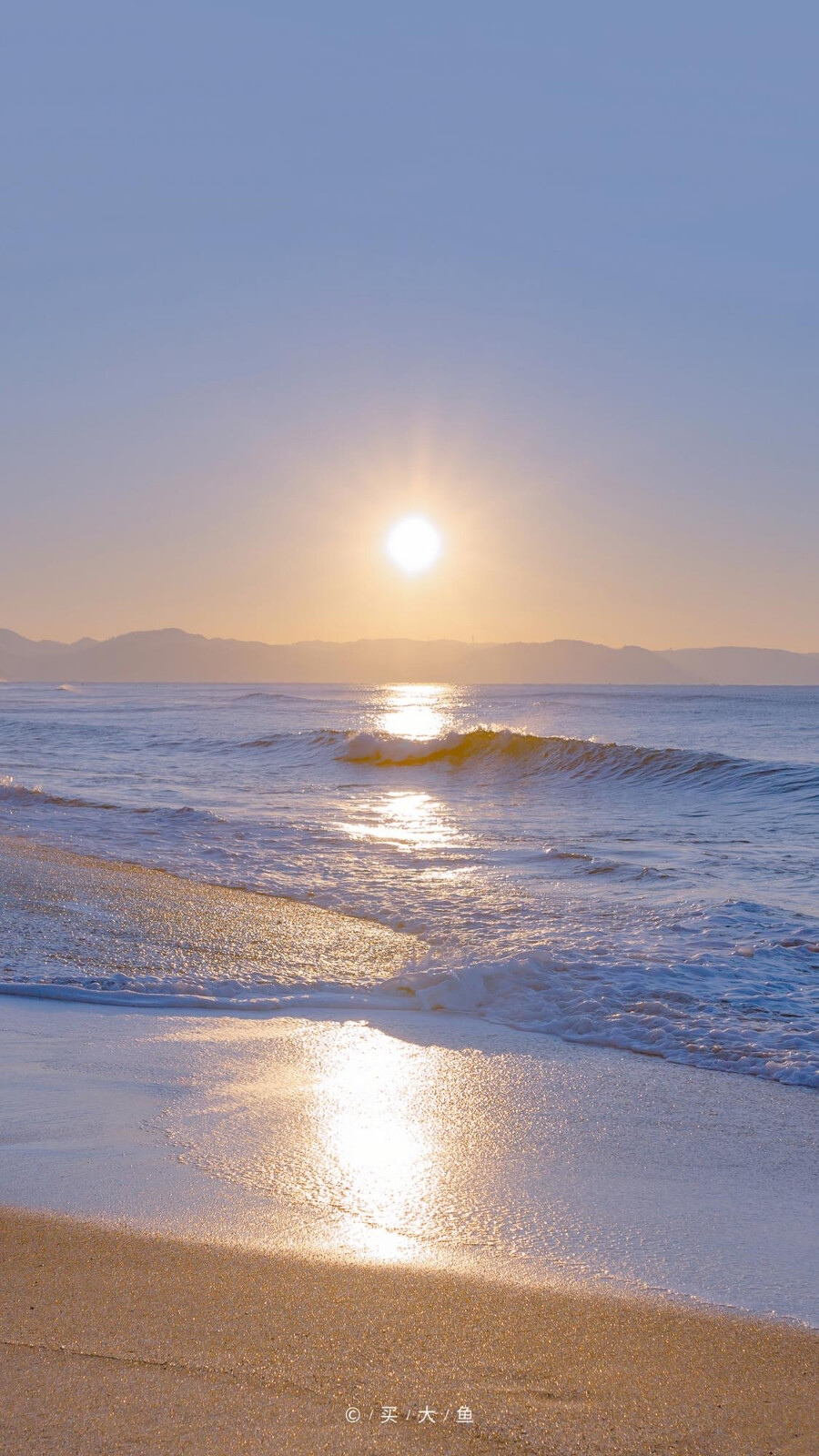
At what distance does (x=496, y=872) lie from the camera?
9422mm

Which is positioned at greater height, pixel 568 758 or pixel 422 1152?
pixel 568 758

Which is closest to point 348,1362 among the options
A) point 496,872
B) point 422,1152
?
point 422,1152

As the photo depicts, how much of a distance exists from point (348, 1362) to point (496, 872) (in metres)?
7.48

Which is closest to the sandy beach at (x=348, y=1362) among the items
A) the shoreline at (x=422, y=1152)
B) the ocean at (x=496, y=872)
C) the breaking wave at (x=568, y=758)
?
the shoreline at (x=422, y=1152)

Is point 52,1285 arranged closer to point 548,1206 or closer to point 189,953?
point 548,1206

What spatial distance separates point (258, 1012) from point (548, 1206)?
244cm

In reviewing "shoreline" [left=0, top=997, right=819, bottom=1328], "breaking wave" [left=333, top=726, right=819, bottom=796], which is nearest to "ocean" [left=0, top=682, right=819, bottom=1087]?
"breaking wave" [left=333, top=726, right=819, bottom=796]

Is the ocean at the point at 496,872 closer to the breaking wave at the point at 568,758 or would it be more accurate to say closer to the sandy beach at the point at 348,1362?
the breaking wave at the point at 568,758

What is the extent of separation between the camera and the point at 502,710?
5628 cm

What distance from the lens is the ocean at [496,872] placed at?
5.28 metres

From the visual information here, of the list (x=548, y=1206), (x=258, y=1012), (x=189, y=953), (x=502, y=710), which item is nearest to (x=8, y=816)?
(x=189, y=953)

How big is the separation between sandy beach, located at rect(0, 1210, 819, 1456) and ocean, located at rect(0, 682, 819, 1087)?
2542 mm

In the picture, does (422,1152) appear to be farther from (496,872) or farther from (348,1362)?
(496,872)

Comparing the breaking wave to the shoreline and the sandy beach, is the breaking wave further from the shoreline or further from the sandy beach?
the sandy beach
